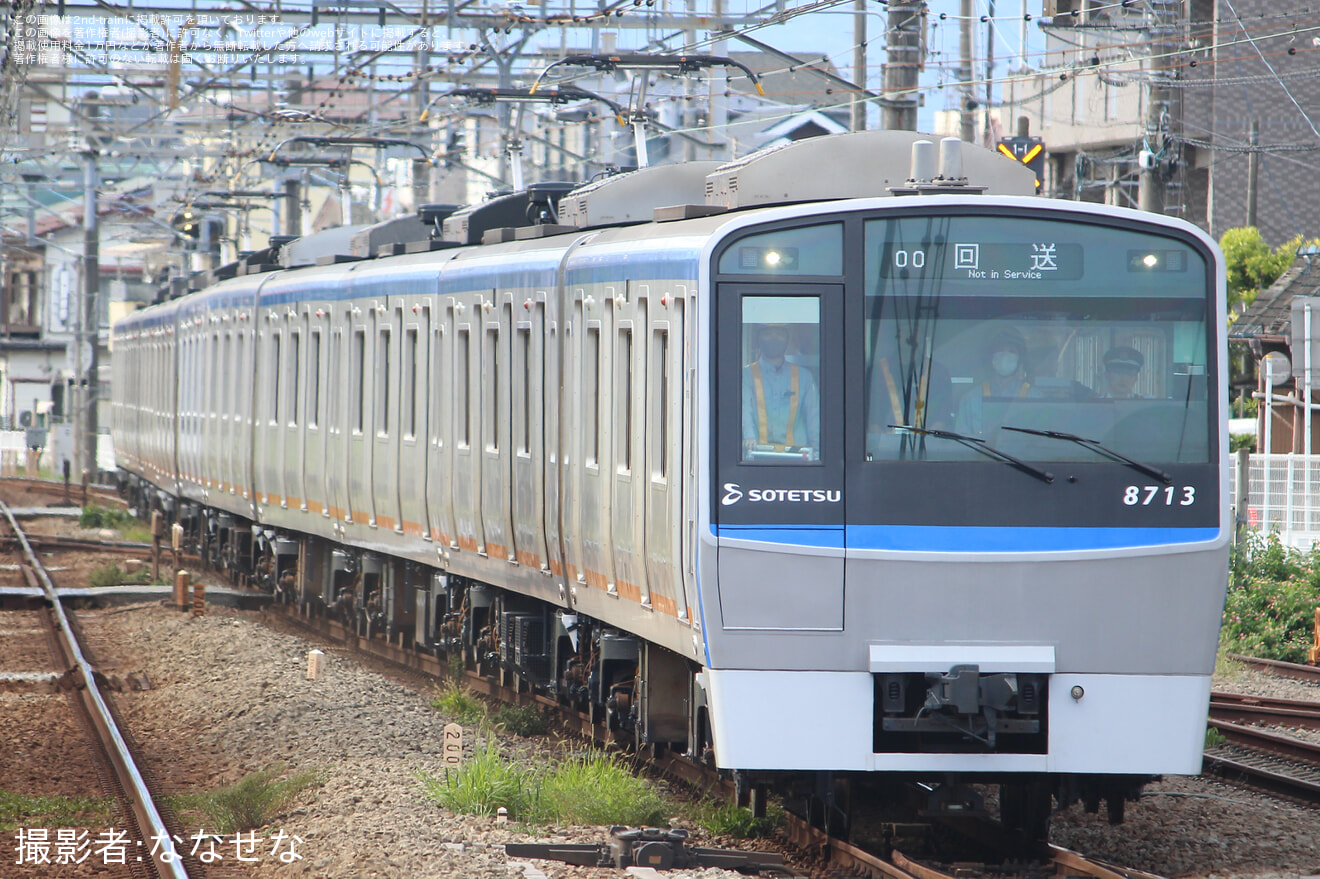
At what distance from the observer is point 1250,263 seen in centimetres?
3175

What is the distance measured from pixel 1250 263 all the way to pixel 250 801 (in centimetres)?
2568

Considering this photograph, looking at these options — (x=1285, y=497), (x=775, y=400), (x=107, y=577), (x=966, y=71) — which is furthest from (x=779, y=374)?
(x=966, y=71)

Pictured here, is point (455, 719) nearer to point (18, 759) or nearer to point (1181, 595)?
point (18, 759)

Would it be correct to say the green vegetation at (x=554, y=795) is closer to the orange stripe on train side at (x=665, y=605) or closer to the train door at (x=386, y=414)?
the orange stripe on train side at (x=665, y=605)

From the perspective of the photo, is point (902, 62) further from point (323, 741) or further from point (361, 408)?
point (323, 741)

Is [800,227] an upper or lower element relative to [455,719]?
upper

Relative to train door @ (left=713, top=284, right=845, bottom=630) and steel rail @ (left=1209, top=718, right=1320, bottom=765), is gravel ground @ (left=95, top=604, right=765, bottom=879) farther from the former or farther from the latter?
steel rail @ (left=1209, top=718, right=1320, bottom=765)

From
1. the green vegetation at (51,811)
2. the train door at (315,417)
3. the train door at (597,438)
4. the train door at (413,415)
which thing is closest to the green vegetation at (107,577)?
the train door at (315,417)

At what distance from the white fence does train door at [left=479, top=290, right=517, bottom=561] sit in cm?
1038

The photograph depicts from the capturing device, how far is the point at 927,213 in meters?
7.84

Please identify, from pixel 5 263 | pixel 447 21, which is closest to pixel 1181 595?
pixel 447 21

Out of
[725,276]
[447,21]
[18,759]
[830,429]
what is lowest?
[18,759]

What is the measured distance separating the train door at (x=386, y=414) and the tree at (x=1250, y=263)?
20108mm

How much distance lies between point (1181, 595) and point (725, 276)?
224 centimetres
